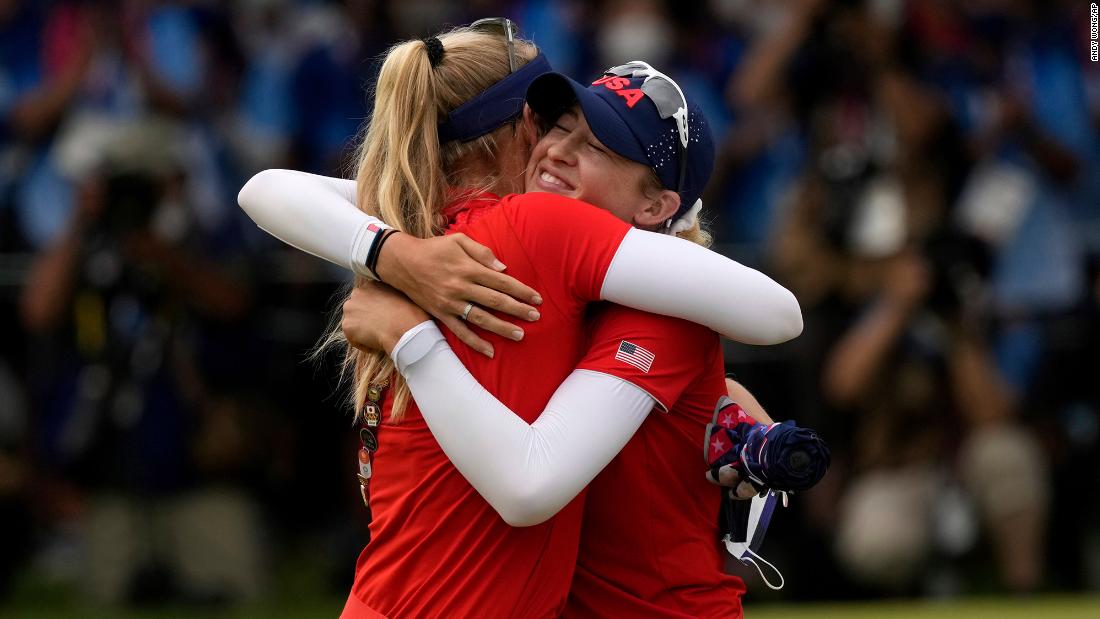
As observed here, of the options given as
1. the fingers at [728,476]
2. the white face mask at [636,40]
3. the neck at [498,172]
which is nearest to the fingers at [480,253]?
the neck at [498,172]

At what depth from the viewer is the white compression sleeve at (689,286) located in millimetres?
2172

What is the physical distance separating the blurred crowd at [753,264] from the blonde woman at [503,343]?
12.3 ft

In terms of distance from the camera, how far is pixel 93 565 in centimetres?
595

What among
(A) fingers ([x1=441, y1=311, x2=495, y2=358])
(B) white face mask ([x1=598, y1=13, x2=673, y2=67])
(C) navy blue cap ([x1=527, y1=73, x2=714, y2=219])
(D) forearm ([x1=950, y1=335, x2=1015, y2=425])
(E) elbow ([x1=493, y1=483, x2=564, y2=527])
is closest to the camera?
(E) elbow ([x1=493, y1=483, x2=564, y2=527])

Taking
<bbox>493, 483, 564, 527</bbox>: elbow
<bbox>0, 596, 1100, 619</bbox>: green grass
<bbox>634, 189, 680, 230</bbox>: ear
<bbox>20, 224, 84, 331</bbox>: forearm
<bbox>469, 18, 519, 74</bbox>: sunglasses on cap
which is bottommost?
<bbox>0, 596, 1100, 619</bbox>: green grass

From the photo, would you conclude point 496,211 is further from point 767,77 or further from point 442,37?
point 767,77

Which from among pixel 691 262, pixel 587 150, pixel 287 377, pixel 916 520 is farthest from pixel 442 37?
pixel 287 377

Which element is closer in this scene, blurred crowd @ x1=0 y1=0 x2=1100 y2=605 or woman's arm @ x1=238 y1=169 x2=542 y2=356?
woman's arm @ x1=238 y1=169 x2=542 y2=356

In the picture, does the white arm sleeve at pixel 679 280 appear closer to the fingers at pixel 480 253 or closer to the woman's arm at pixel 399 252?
the woman's arm at pixel 399 252

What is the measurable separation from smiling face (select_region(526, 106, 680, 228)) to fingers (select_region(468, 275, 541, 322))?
254 millimetres

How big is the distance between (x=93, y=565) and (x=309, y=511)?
1.20 metres

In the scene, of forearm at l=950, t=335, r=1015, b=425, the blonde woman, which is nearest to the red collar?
the blonde woman

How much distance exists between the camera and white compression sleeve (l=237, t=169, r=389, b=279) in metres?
2.37

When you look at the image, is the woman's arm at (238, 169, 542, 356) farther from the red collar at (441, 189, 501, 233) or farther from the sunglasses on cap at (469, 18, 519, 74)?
the sunglasses on cap at (469, 18, 519, 74)
